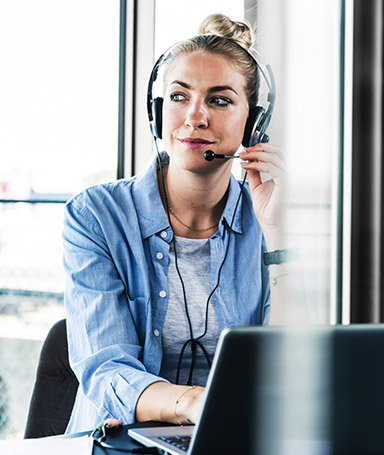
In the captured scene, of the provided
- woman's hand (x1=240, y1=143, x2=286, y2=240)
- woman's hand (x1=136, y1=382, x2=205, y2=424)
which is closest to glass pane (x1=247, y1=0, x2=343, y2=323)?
woman's hand (x1=240, y1=143, x2=286, y2=240)

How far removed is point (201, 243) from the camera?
1.26 m

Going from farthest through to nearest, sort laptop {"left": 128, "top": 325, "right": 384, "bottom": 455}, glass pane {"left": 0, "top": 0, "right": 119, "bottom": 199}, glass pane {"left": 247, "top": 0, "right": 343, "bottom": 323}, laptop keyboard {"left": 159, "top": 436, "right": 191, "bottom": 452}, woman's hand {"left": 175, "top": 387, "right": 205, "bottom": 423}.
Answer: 1. glass pane {"left": 0, "top": 0, "right": 119, "bottom": 199}
2. glass pane {"left": 247, "top": 0, "right": 343, "bottom": 323}
3. woman's hand {"left": 175, "top": 387, "right": 205, "bottom": 423}
4. laptop keyboard {"left": 159, "top": 436, "right": 191, "bottom": 452}
5. laptop {"left": 128, "top": 325, "right": 384, "bottom": 455}

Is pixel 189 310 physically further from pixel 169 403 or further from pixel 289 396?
pixel 289 396

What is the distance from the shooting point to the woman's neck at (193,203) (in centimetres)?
129

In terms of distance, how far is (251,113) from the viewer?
1305 mm

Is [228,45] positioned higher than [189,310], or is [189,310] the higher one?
→ [228,45]

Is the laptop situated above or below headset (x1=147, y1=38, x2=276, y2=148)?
below

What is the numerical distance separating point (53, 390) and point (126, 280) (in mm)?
281

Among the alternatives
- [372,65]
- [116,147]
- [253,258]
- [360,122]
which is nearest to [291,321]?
[253,258]

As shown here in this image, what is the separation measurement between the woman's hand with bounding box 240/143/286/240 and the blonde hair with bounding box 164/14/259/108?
105 mm

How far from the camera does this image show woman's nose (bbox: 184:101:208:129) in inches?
49.8

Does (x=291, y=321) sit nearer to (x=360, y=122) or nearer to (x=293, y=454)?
(x=360, y=122)

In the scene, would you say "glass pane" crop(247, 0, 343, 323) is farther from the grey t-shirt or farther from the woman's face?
the grey t-shirt

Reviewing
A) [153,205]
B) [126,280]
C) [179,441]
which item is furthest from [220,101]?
[179,441]
